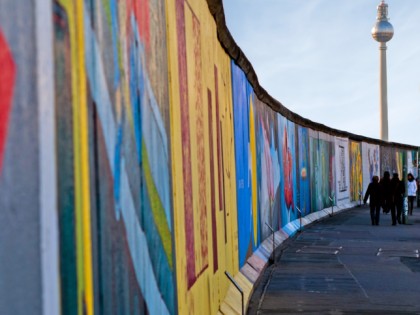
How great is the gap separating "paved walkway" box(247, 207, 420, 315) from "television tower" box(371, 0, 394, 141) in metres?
94.2

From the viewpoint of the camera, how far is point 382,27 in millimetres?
114500

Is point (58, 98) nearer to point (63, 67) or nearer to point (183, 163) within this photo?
point (63, 67)

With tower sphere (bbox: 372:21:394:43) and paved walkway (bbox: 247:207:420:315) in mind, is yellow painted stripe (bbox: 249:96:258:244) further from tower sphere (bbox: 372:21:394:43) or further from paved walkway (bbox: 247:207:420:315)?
tower sphere (bbox: 372:21:394:43)

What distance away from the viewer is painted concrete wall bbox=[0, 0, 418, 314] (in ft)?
8.36

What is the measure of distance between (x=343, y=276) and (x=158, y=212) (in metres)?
8.35

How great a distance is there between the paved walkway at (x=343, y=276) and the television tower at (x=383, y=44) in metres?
94.2

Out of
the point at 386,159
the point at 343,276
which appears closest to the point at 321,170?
the point at 343,276

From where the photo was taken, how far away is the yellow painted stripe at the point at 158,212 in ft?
15.1

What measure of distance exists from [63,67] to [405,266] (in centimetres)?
1217

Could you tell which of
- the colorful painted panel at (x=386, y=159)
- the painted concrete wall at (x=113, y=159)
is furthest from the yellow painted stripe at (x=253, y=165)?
the colorful painted panel at (x=386, y=159)

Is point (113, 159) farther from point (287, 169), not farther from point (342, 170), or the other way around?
point (342, 170)

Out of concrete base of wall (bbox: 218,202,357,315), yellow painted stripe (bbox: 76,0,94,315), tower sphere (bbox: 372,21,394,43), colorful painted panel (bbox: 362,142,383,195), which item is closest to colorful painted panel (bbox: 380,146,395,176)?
colorful painted panel (bbox: 362,142,383,195)

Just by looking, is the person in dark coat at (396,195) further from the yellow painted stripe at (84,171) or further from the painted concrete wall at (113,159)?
the yellow painted stripe at (84,171)

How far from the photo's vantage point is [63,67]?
2934mm
